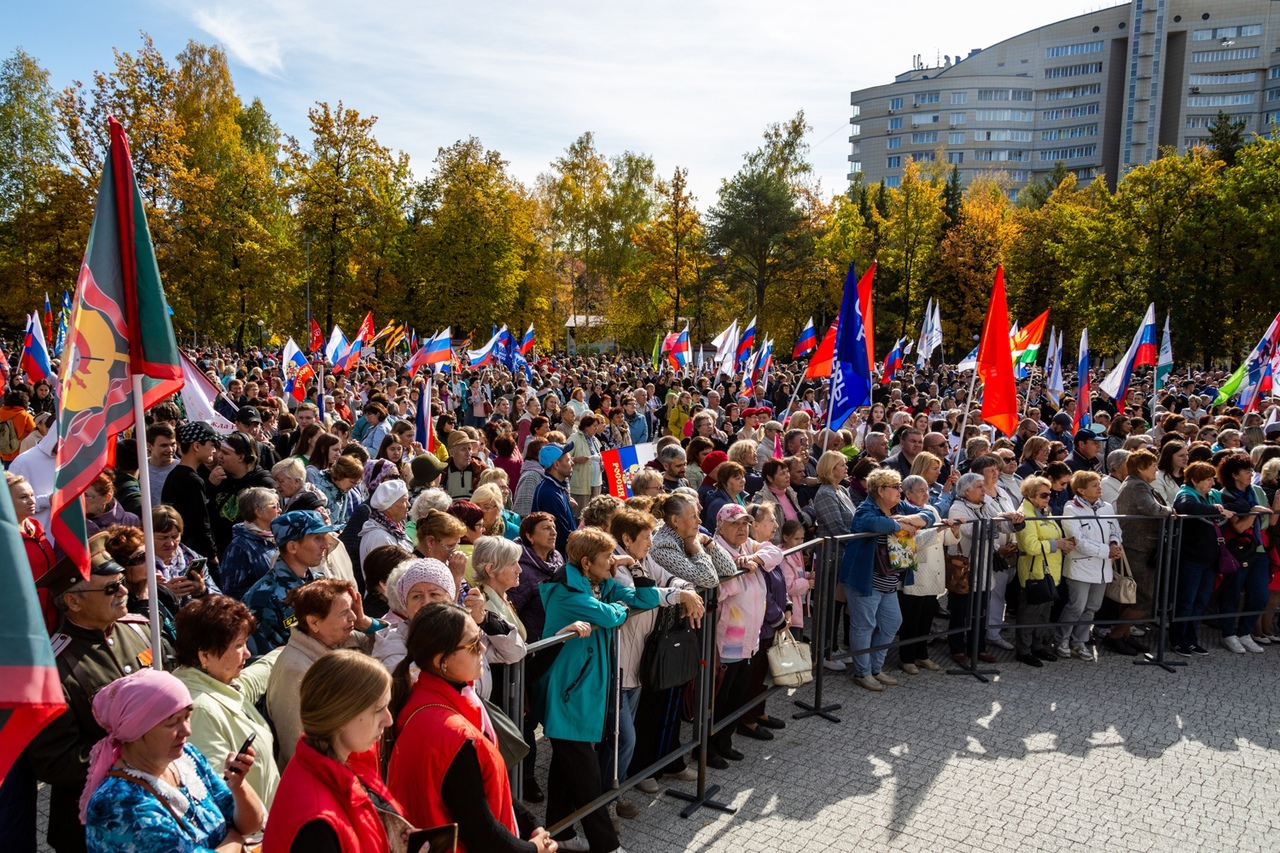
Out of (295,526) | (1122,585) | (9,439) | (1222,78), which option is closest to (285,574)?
(295,526)

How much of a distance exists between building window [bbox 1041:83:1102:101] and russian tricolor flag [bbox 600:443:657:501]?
381 ft

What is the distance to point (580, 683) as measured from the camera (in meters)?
4.76

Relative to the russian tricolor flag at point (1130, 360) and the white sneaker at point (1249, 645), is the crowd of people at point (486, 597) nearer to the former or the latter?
the white sneaker at point (1249, 645)

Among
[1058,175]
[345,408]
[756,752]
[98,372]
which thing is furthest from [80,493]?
[1058,175]

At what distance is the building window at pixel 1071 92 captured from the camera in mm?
106625

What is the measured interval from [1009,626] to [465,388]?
14921mm

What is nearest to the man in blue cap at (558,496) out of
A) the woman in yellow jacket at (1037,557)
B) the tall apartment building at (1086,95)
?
the woman in yellow jacket at (1037,557)

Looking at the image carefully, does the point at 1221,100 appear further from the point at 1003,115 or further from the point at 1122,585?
the point at 1122,585

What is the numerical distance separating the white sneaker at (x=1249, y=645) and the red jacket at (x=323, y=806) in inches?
346

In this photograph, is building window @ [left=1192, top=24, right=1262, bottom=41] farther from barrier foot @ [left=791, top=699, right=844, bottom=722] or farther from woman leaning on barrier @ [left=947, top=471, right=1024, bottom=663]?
barrier foot @ [left=791, top=699, right=844, bottom=722]

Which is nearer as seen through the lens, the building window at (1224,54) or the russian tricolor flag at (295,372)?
the russian tricolor flag at (295,372)

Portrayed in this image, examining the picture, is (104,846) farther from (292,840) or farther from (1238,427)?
(1238,427)

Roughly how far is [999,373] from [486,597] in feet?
21.4

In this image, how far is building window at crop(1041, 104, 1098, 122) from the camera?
107m
